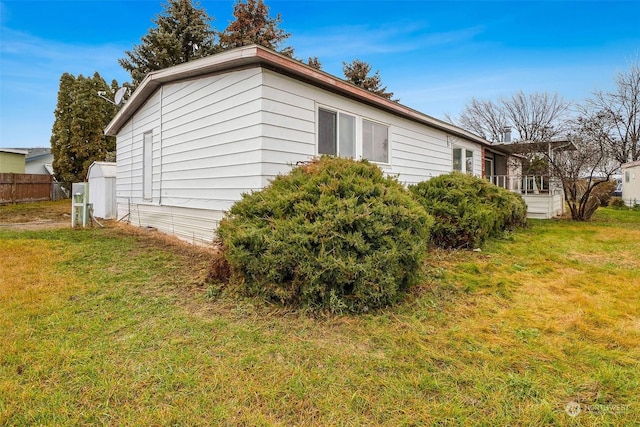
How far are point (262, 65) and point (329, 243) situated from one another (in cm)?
324

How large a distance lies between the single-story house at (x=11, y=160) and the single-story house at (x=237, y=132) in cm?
1516

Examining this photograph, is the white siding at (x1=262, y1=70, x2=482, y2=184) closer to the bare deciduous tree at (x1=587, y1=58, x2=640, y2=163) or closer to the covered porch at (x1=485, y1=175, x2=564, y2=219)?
the covered porch at (x1=485, y1=175, x2=564, y2=219)

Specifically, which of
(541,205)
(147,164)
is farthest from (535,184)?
(147,164)

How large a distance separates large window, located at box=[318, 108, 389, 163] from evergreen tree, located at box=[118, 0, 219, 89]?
15.5 m

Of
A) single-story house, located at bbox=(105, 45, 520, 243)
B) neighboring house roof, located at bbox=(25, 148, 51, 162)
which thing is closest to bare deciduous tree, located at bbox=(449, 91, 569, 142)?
single-story house, located at bbox=(105, 45, 520, 243)

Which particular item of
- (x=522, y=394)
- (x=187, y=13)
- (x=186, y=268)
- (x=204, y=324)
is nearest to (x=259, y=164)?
(x=186, y=268)

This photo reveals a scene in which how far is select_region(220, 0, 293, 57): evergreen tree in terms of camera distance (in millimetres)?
20250

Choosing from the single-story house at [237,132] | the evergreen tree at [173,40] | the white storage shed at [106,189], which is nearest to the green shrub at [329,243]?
the single-story house at [237,132]

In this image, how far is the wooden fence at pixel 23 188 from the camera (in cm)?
1507

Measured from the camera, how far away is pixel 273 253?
10.3ft

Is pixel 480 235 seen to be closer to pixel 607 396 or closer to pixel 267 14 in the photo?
pixel 607 396

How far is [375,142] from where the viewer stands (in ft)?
24.0

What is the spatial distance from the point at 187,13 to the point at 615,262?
69.2 feet

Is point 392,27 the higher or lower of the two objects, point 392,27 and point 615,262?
the higher
